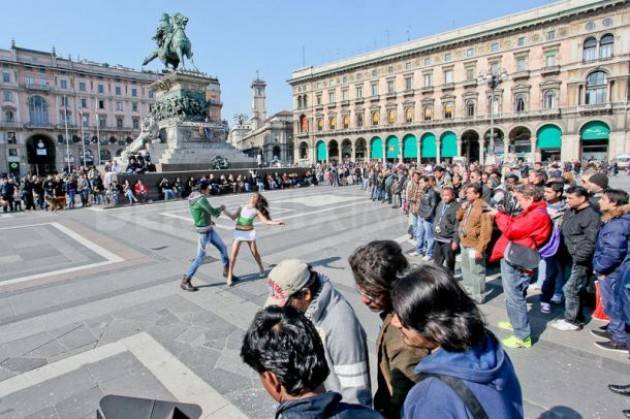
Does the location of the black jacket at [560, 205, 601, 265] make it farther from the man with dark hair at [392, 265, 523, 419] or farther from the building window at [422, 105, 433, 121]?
the building window at [422, 105, 433, 121]

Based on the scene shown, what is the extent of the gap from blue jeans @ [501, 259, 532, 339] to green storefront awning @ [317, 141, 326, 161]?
65.6m

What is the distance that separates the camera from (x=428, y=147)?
55.0 metres

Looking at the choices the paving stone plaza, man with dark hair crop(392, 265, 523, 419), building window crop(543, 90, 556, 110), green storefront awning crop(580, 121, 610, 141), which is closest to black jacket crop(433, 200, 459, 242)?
the paving stone plaza

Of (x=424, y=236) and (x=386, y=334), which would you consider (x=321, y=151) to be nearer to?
(x=424, y=236)

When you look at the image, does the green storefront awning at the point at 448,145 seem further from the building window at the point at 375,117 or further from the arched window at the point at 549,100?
the building window at the point at 375,117

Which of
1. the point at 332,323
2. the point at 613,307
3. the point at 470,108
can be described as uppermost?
the point at 470,108

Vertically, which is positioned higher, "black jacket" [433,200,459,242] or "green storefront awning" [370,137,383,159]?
"green storefront awning" [370,137,383,159]

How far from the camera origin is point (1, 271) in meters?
7.10

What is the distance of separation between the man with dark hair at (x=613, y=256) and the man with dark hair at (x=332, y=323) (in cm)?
316

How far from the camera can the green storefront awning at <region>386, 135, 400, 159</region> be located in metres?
58.4

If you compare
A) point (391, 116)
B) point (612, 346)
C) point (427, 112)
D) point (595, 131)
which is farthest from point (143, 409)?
point (391, 116)

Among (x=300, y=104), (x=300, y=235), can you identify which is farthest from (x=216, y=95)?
(x=300, y=235)

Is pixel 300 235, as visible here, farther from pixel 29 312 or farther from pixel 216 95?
pixel 216 95

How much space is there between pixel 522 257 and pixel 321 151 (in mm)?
66643
